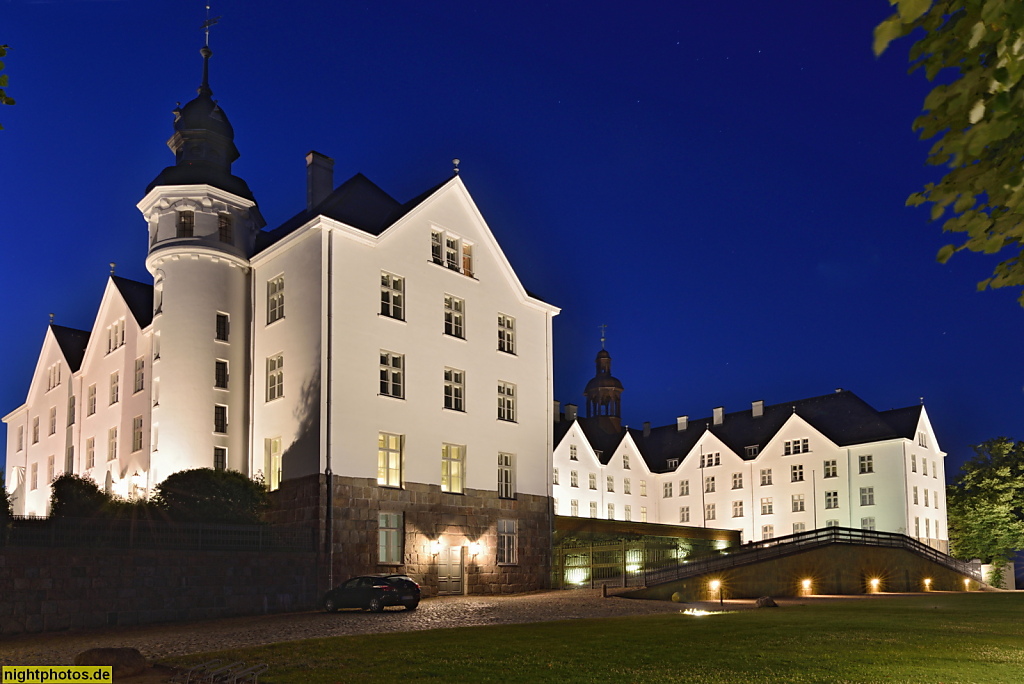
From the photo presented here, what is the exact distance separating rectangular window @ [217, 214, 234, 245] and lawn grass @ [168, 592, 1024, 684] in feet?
75.6

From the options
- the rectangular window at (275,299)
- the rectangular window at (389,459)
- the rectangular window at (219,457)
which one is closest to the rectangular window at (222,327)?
the rectangular window at (275,299)

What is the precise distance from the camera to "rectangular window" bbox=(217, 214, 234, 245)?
38125 mm

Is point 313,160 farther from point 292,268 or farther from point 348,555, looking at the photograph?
point 348,555

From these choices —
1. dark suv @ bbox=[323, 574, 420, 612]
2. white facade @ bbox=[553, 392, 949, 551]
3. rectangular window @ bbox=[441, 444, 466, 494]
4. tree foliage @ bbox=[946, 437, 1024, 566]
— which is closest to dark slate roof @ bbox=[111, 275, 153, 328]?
rectangular window @ bbox=[441, 444, 466, 494]

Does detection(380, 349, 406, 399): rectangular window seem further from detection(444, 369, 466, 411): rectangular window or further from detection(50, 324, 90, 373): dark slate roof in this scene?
detection(50, 324, 90, 373): dark slate roof

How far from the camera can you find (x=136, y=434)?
133 ft

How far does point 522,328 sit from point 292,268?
11.3 meters

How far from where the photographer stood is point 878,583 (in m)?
48.3

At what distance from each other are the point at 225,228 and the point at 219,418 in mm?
7812

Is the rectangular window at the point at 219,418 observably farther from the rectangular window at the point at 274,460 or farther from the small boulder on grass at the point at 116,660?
the small boulder on grass at the point at 116,660

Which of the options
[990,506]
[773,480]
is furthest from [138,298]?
[990,506]

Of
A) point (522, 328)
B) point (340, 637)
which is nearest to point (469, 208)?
point (522, 328)

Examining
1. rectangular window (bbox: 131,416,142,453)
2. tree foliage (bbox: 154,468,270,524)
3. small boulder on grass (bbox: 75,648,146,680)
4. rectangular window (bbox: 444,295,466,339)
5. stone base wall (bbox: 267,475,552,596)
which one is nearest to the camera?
small boulder on grass (bbox: 75,648,146,680)

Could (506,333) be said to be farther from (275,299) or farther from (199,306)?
(199,306)
